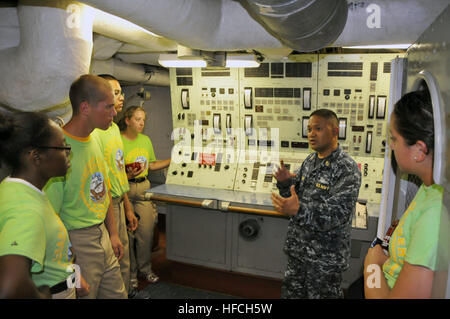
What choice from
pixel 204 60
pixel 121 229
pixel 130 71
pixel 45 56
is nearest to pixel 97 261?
pixel 121 229

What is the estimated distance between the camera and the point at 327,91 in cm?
352

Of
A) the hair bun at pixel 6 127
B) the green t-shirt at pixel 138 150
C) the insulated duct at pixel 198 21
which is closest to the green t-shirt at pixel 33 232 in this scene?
the hair bun at pixel 6 127

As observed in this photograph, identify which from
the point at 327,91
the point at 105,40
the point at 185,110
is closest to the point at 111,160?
the point at 105,40

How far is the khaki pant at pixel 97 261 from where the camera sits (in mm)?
1998

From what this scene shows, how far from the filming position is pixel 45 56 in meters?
1.62

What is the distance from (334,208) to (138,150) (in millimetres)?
2227

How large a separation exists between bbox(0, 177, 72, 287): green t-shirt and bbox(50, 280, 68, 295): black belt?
17 millimetres

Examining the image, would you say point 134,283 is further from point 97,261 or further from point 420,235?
point 420,235

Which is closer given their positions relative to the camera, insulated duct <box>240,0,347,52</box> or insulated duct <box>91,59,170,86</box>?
insulated duct <box>240,0,347,52</box>

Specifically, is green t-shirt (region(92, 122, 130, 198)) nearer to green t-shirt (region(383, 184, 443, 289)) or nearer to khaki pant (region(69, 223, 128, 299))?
khaki pant (region(69, 223, 128, 299))

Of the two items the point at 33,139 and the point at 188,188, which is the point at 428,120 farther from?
the point at 188,188

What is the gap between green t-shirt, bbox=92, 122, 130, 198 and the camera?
8.43ft

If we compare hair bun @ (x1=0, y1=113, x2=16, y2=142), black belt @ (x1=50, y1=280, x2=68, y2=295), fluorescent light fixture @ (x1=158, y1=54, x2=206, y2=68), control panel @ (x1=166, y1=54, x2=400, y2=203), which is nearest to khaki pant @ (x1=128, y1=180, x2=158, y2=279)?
control panel @ (x1=166, y1=54, x2=400, y2=203)
